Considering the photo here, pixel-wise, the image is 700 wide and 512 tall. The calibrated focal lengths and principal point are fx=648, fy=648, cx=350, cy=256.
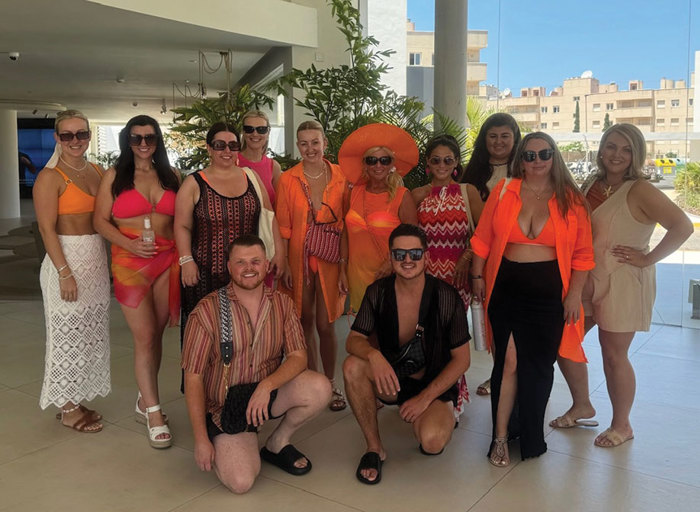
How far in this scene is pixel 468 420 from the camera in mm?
3826

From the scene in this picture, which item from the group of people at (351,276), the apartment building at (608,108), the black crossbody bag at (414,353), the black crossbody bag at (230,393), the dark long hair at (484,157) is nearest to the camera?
the black crossbody bag at (230,393)

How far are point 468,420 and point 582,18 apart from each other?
5.31m

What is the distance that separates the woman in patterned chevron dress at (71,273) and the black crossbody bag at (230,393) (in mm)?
1017

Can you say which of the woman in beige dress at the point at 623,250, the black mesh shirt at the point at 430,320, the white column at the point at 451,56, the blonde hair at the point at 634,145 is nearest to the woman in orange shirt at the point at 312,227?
the black mesh shirt at the point at 430,320

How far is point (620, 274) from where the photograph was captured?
335 cm

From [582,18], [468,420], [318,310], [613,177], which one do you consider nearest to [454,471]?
[468,420]

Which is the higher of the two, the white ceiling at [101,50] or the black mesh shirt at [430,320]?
the white ceiling at [101,50]

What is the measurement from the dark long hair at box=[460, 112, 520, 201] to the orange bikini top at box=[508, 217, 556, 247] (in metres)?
0.83

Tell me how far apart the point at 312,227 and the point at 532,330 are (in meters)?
1.42

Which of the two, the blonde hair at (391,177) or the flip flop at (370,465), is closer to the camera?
the flip flop at (370,465)

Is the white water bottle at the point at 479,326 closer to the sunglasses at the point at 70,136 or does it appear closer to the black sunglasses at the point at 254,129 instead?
the black sunglasses at the point at 254,129

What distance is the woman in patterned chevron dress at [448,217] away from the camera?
3.78 m

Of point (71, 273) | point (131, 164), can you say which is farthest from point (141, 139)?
point (71, 273)

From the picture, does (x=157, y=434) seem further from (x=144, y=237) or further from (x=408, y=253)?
(x=408, y=253)
